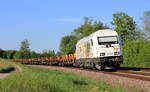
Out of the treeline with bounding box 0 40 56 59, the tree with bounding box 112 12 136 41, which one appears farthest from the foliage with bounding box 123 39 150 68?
the treeline with bounding box 0 40 56 59

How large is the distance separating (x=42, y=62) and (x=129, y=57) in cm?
2994

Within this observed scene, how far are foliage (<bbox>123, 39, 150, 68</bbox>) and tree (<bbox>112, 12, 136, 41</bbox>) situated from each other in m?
43.0

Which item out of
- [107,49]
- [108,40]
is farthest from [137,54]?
Result: [107,49]

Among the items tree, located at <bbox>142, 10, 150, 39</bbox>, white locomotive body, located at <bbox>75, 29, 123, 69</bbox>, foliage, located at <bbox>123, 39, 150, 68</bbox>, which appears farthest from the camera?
tree, located at <bbox>142, 10, 150, 39</bbox>

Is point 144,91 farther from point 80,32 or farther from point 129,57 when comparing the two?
point 80,32

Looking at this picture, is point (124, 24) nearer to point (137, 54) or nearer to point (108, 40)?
point (137, 54)

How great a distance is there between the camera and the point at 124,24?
89.4m

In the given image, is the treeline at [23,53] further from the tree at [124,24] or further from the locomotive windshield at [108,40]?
the locomotive windshield at [108,40]

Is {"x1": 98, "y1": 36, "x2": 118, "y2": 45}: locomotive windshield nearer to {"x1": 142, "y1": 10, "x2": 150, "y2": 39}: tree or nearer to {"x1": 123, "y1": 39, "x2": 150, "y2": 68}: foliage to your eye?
{"x1": 123, "y1": 39, "x2": 150, "y2": 68}: foliage

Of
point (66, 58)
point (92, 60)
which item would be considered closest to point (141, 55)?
point (92, 60)

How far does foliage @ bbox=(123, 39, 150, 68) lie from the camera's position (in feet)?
134

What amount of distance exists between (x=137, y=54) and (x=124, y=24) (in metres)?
47.2

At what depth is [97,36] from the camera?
32125 mm

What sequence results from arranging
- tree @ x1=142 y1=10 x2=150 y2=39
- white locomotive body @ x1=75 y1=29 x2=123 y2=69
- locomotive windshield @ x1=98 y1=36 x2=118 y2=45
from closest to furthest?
white locomotive body @ x1=75 y1=29 x2=123 y2=69, locomotive windshield @ x1=98 y1=36 x2=118 y2=45, tree @ x1=142 y1=10 x2=150 y2=39
